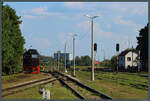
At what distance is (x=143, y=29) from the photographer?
7038 cm

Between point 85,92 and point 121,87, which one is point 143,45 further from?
point 85,92

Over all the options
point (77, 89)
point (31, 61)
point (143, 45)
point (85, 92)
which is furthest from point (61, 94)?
point (143, 45)

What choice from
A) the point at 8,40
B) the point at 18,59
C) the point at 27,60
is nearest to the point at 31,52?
the point at 27,60

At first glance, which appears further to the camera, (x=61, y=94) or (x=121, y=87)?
(x=121, y=87)

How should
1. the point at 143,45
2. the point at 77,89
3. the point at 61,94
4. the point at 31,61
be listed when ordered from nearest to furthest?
the point at 61,94 < the point at 77,89 < the point at 31,61 < the point at 143,45

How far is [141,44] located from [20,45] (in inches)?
1452

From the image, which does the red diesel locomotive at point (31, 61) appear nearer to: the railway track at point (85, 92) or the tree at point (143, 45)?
the railway track at point (85, 92)

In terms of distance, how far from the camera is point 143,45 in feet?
223

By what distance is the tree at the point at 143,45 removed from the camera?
6538cm

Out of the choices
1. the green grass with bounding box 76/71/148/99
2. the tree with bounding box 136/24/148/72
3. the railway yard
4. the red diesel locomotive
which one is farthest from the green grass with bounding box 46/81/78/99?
the tree with bounding box 136/24/148/72

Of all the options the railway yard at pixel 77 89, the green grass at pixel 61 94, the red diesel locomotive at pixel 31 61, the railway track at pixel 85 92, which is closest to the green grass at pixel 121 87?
the railway yard at pixel 77 89

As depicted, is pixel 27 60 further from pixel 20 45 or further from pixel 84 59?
pixel 84 59

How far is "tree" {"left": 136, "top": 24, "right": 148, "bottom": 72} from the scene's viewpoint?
65.4m

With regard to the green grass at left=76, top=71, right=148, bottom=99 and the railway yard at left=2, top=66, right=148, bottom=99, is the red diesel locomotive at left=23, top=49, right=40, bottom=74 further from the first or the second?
the railway yard at left=2, top=66, right=148, bottom=99
